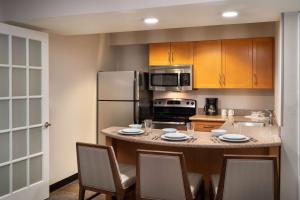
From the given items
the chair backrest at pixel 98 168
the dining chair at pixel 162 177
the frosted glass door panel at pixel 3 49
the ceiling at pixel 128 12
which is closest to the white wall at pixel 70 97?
the ceiling at pixel 128 12

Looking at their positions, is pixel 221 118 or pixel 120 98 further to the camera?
pixel 120 98

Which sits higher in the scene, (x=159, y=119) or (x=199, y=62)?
(x=199, y=62)

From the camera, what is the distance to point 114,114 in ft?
15.8

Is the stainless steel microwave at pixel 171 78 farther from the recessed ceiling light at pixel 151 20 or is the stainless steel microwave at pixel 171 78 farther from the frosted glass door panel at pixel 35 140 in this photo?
the frosted glass door panel at pixel 35 140

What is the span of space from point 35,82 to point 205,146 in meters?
2.07

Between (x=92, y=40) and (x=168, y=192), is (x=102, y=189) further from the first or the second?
(x=92, y=40)

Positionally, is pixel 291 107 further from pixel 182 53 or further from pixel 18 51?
pixel 18 51

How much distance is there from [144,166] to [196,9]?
1.39 m

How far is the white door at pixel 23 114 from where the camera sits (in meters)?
3.02

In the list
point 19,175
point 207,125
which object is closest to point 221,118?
point 207,125

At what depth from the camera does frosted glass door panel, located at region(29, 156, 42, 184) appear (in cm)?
337

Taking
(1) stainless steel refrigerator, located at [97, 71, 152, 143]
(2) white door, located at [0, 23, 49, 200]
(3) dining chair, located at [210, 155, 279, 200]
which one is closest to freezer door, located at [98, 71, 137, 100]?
(1) stainless steel refrigerator, located at [97, 71, 152, 143]

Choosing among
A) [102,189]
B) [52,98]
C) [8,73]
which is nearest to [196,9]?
[102,189]

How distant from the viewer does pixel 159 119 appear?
5180 millimetres
